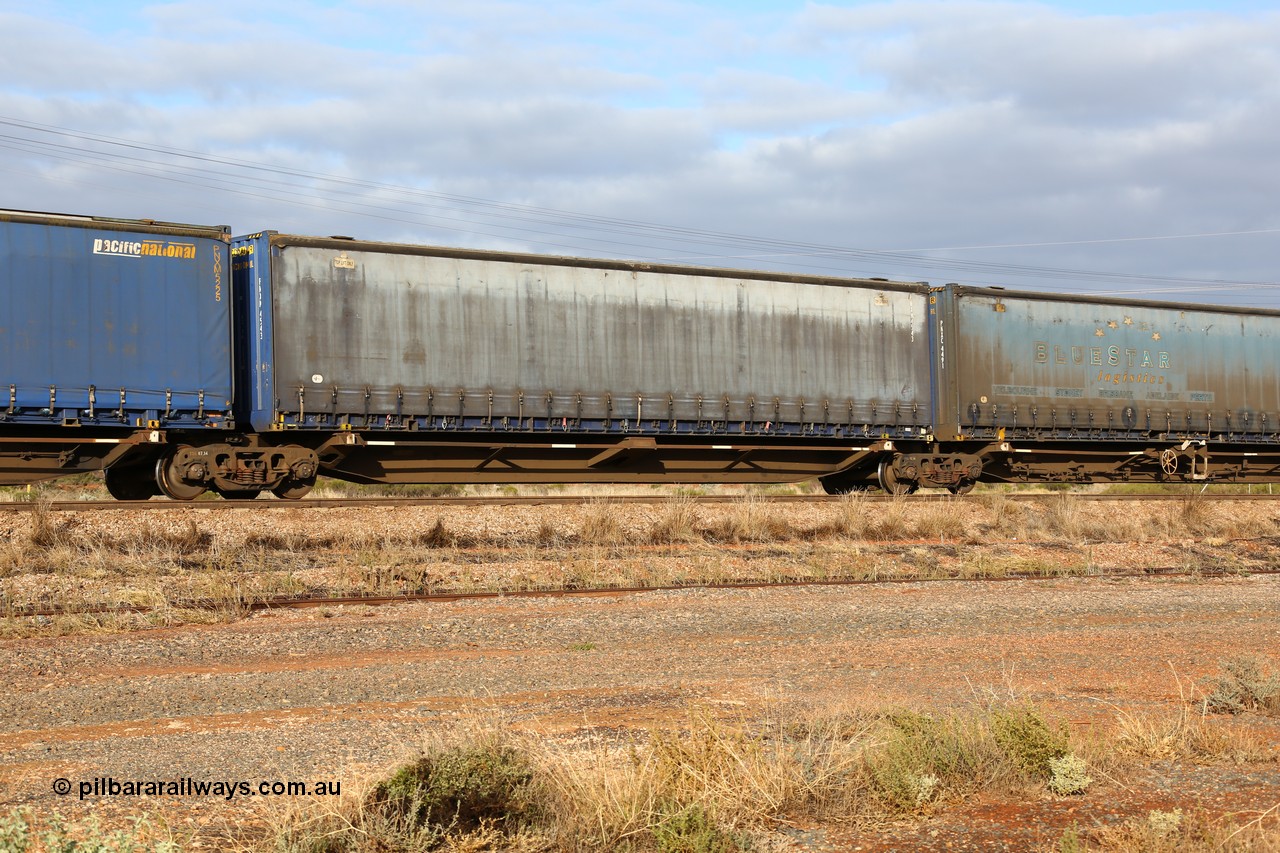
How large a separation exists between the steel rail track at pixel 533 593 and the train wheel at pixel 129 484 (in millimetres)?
6561

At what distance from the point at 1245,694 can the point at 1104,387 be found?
660 inches

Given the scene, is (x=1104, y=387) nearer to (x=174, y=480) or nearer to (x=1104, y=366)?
(x=1104, y=366)

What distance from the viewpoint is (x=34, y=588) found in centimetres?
1093

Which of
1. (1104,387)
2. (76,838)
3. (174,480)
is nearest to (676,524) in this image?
(174,480)

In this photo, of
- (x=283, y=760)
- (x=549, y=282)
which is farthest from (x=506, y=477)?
(x=283, y=760)

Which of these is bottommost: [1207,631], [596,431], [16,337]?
[1207,631]

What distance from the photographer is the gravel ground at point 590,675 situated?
5.17m

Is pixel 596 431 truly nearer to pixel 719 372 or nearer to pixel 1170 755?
pixel 719 372

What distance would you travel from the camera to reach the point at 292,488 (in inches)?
665

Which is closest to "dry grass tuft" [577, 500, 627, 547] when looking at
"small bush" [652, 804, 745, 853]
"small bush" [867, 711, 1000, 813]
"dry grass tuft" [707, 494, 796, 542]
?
"dry grass tuft" [707, 494, 796, 542]

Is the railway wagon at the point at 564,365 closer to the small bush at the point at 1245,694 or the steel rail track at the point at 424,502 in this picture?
the steel rail track at the point at 424,502

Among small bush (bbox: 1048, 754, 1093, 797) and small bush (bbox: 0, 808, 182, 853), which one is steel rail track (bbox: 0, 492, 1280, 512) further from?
small bush (bbox: 1048, 754, 1093, 797)

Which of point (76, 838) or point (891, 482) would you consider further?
point (891, 482)

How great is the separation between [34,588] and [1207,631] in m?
11.0
